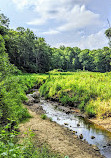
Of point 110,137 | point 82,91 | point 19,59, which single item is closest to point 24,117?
point 110,137

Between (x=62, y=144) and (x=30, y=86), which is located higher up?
(x=30, y=86)

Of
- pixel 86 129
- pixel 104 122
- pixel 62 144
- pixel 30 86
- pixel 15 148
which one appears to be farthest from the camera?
pixel 30 86

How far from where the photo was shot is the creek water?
26.1ft

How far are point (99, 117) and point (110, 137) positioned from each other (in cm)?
294

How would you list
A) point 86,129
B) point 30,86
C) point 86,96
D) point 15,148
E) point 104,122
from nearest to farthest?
point 15,148
point 86,129
point 104,122
point 86,96
point 30,86

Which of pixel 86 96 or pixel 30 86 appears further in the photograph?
pixel 30 86

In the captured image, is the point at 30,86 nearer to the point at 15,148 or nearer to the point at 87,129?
the point at 87,129

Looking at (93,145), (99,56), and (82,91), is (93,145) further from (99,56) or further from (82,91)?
(99,56)

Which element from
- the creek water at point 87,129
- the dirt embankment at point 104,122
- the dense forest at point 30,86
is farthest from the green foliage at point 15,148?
the dirt embankment at point 104,122

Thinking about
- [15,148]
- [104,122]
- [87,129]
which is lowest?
[87,129]

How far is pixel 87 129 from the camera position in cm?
1028

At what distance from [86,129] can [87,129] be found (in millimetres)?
76

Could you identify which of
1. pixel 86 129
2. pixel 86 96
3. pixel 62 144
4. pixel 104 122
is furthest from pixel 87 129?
pixel 86 96

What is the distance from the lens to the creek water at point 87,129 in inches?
314
